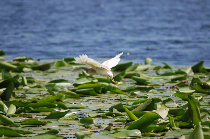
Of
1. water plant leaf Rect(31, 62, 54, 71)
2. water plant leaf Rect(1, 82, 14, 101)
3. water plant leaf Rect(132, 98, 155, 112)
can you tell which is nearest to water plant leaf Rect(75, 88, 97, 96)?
water plant leaf Rect(1, 82, 14, 101)

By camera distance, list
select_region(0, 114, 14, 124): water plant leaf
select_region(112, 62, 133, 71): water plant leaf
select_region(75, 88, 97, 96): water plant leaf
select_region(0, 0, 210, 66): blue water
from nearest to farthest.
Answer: select_region(0, 114, 14, 124): water plant leaf → select_region(75, 88, 97, 96): water plant leaf → select_region(112, 62, 133, 71): water plant leaf → select_region(0, 0, 210, 66): blue water

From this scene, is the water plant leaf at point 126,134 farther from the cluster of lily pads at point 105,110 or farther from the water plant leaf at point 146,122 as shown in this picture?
the water plant leaf at point 146,122

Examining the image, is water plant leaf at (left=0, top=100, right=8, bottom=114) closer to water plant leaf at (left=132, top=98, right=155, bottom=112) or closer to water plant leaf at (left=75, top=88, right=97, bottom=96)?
water plant leaf at (left=75, top=88, right=97, bottom=96)

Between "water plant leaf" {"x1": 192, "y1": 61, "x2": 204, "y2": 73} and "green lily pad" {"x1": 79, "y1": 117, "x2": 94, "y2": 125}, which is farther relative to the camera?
"water plant leaf" {"x1": 192, "y1": 61, "x2": 204, "y2": 73}

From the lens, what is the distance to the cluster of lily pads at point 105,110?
133 inches

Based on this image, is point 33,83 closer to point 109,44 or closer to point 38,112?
point 38,112

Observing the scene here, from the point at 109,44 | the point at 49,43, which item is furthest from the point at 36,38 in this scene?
the point at 109,44

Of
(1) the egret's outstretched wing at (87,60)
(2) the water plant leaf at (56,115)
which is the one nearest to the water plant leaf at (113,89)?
(1) the egret's outstretched wing at (87,60)

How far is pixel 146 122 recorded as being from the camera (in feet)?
11.2

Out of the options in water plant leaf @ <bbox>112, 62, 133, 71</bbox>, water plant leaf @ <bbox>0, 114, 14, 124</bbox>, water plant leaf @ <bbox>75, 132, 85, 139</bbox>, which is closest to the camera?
water plant leaf @ <bbox>75, 132, 85, 139</bbox>

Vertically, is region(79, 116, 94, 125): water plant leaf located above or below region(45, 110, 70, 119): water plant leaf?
below

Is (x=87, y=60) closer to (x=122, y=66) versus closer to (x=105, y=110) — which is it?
(x=105, y=110)

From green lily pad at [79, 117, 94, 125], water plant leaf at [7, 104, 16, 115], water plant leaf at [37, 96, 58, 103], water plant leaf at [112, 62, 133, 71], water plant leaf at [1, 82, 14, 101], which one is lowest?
green lily pad at [79, 117, 94, 125]

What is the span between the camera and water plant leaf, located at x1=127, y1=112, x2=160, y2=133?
3393 mm
